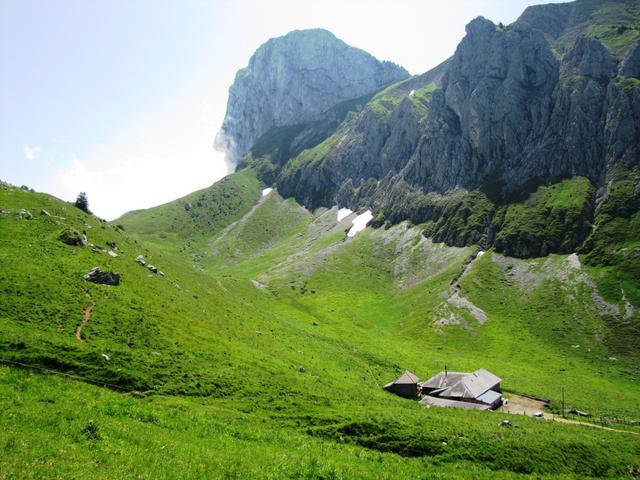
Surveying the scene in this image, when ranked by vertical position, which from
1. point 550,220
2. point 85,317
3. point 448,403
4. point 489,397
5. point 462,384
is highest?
point 550,220

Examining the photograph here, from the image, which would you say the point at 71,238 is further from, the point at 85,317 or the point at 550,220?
the point at 550,220

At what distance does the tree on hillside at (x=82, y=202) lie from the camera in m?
94.1

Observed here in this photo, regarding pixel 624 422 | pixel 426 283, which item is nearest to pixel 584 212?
pixel 426 283

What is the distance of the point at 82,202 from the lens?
9562 cm

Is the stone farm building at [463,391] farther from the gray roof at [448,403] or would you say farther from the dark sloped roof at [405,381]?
the dark sloped roof at [405,381]

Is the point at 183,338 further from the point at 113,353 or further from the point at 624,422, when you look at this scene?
the point at 624,422

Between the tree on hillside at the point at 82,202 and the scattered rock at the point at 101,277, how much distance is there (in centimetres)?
4921

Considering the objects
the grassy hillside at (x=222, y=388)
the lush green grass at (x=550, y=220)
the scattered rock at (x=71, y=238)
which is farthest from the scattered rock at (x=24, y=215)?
the lush green grass at (x=550, y=220)

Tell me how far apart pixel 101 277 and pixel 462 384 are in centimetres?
5410

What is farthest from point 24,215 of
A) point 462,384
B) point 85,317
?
point 462,384

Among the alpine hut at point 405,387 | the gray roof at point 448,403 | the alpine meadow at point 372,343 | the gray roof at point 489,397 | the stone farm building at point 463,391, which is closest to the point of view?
the alpine meadow at point 372,343

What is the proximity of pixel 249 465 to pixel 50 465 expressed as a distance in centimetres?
919

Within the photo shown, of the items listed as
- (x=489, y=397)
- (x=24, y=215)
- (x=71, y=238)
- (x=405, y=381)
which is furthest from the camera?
(x=489, y=397)

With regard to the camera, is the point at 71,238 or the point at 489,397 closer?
the point at 71,238
